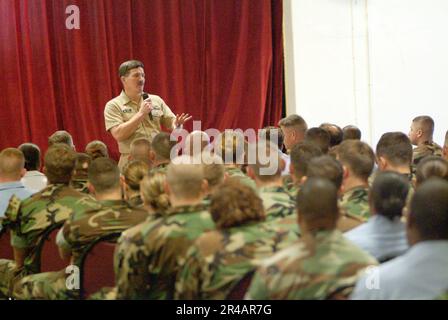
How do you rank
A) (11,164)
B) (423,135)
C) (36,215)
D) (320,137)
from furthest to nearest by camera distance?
1. (423,135)
2. (320,137)
3. (11,164)
4. (36,215)

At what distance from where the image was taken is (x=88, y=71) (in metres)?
6.86

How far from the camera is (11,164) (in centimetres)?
379

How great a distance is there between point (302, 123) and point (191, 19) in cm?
254

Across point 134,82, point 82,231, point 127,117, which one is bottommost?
point 82,231

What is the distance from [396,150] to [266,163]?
0.77 metres

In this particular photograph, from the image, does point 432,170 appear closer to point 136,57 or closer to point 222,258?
point 222,258

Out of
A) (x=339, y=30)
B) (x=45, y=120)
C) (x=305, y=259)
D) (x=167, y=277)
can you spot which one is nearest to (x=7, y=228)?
(x=167, y=277)

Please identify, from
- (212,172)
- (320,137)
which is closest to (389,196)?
(212,172)

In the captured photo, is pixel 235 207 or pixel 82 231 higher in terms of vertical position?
pixel 235 207

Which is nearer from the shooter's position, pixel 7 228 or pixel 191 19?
pixel 7 228

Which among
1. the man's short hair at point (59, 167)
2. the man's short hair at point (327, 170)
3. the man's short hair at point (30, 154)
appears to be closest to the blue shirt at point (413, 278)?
the man's short hair at point (327, 170)

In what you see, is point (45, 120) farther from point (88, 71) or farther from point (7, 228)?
point (7, 228)

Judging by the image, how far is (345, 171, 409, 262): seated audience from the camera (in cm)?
250

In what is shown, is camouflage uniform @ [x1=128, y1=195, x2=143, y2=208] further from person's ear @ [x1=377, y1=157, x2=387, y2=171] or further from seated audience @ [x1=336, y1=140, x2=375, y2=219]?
person's ear @ [x1=377, y1=157, x2=387, y2=171]
